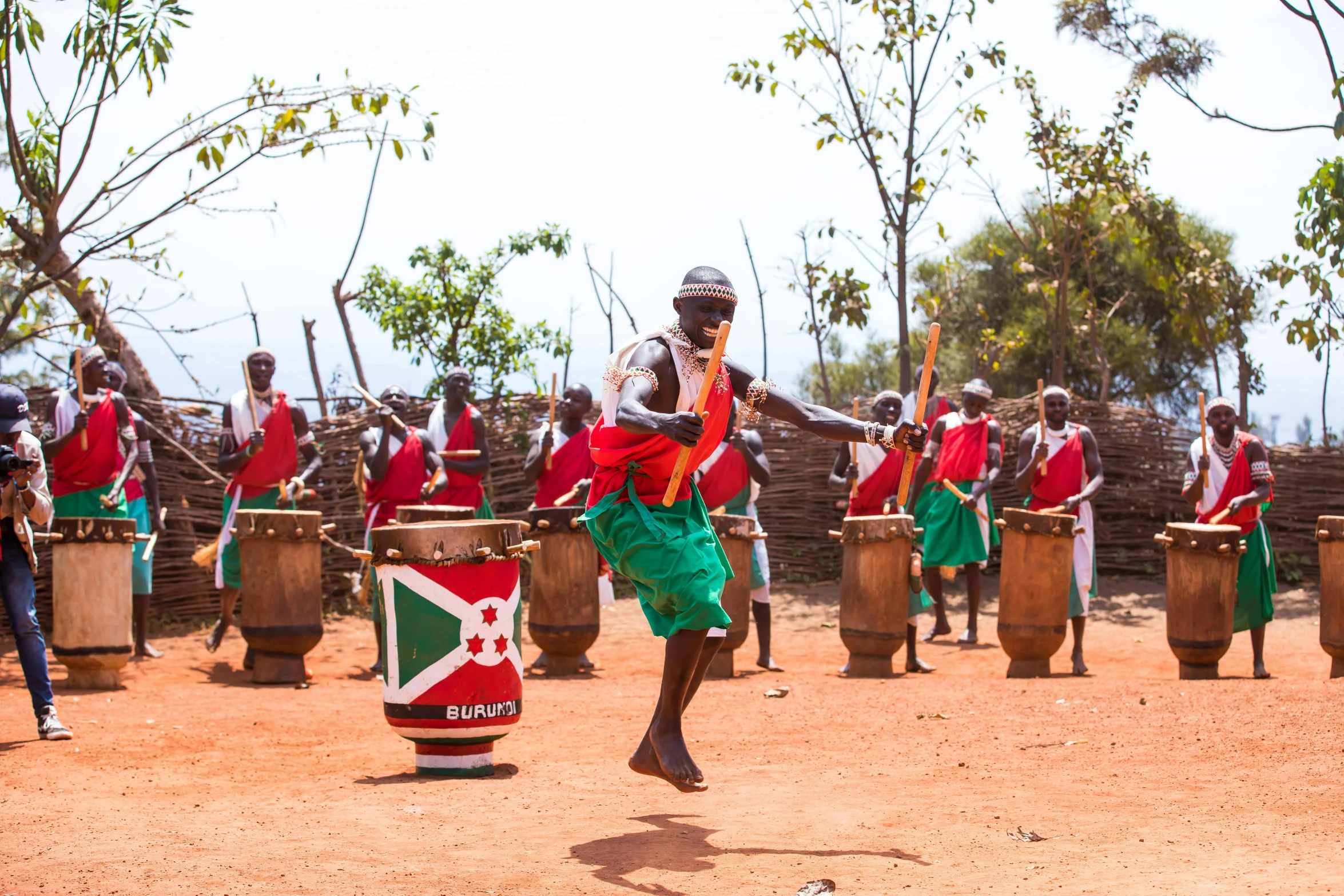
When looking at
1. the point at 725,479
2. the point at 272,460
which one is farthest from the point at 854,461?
the point at 272,460

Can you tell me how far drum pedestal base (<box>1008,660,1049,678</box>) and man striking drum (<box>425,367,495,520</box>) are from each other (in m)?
3.94

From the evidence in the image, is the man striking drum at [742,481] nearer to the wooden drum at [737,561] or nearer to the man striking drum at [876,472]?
the wooden drum at [737,561]

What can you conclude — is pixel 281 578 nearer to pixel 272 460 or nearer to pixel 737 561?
pixel 272 460

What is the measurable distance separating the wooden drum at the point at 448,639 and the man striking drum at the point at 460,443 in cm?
417

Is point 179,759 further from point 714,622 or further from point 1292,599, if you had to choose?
point 1292,599

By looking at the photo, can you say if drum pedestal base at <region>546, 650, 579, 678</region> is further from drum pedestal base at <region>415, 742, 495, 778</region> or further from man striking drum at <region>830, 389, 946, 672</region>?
drum pedestal base at <region>415, 742, 495, 778</region>

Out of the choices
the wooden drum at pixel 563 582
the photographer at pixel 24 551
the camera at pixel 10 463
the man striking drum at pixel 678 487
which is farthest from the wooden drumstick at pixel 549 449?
the man striking drum at pixel 678 487

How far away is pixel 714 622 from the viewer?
4.53 metres

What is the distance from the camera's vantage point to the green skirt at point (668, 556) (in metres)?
4.53

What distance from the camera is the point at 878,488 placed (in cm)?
1007

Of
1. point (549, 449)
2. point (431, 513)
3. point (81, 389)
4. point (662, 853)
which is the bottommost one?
point (662, 853)

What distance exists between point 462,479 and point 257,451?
1.50 meters

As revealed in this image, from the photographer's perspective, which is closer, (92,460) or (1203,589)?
(1203,589)

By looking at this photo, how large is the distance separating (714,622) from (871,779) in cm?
124
